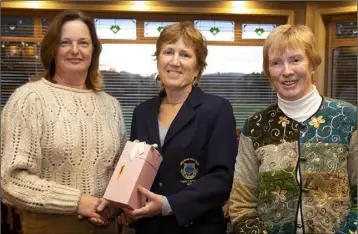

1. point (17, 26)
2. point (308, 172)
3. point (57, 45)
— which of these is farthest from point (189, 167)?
point (17, 26)

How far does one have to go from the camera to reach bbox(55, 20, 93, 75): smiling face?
5.88 ft

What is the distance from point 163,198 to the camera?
161cm

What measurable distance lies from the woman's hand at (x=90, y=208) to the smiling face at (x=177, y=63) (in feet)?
1.67

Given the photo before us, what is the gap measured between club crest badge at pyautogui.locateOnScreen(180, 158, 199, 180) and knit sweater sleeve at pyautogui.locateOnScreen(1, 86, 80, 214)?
1.30 ft

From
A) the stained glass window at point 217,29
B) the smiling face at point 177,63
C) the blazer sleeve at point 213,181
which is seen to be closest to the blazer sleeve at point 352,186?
the blazer sleeve at point 213,181

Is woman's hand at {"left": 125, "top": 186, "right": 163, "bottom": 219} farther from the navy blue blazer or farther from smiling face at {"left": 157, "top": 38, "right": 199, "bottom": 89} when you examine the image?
smiling face at {"left": 157, "top": 38, "right": 199, "bottom": 89}

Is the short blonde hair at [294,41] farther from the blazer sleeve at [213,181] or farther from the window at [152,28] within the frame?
the window at [152,28]

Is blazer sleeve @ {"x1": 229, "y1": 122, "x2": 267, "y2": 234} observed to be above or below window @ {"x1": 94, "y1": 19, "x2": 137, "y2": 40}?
below

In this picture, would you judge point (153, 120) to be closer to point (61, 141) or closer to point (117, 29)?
point (61, 141)

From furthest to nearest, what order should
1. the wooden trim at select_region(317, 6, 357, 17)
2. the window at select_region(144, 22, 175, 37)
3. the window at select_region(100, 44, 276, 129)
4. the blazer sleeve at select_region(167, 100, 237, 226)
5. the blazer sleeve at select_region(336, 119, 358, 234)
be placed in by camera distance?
the window at select_region(100, 44, 276, 129) < the window at select_region(144, 22, 175, 37) < the wooden trim at select_region(317, 6, 357, 17) < the blazer sleeve at select_region(167, 100, 237, 226) < the blazer sleeve at select_region(336, 119, 358, 234)

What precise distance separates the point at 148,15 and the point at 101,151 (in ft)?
12.1

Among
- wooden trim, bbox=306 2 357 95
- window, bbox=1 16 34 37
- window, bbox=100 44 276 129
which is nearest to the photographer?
wooden trim, bbox=306 2 357 95

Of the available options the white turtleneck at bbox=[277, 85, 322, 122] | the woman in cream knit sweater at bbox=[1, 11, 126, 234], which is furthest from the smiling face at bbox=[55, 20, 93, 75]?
the white turtleneck at bbox=[277, 85, 322, 122]

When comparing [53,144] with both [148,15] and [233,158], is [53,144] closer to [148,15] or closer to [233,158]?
[233,158]
